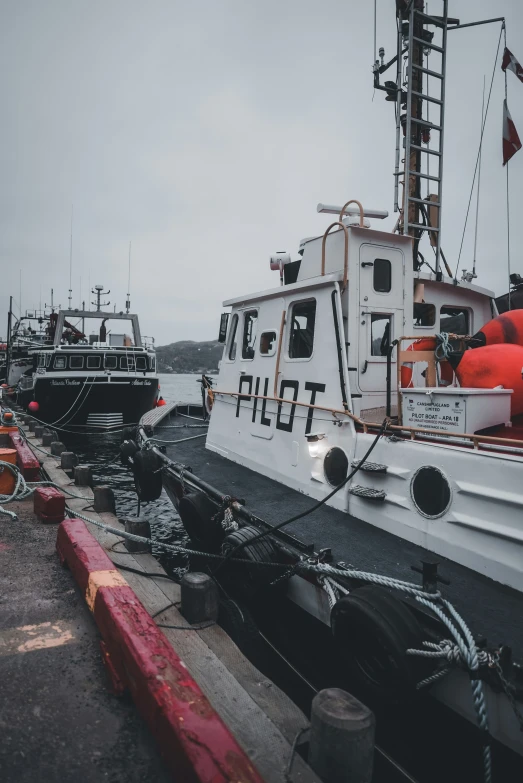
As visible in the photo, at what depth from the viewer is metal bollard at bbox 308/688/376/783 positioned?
2195 millimetres

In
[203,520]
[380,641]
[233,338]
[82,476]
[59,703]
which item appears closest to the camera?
[59,703]

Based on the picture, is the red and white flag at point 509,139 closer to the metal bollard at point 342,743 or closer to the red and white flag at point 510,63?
the red and white flag at point 510,63

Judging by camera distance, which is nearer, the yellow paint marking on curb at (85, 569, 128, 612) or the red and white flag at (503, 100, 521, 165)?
the yellow paint marking on curb at (85, 569, 128, 612)

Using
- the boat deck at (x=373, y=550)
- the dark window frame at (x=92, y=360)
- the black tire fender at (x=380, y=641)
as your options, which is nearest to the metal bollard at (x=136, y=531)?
the boat deck at (x=373, y=550)

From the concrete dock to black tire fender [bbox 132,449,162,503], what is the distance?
3418 mm

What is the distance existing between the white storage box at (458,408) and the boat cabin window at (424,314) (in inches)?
111

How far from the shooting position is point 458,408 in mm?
4352

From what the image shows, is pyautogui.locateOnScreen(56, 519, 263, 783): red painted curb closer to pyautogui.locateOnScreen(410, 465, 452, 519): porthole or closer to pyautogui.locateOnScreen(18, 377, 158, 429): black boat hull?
pyautogui.locateOnScreen(410, 465, 452, 519): porthole

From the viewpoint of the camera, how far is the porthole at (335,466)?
5477 millimetres

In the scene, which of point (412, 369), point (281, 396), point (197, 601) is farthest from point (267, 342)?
point (197, 601)

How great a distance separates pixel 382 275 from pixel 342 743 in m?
5.31

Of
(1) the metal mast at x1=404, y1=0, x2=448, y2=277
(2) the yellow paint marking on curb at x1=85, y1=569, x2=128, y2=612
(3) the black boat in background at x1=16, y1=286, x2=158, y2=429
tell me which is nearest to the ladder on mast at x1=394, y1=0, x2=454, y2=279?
(1) the metal mast at x1=404, y1=0, x2=448, y2=277

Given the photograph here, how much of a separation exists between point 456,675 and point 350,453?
8.43 feet

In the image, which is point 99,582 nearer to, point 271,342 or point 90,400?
point 271,342
